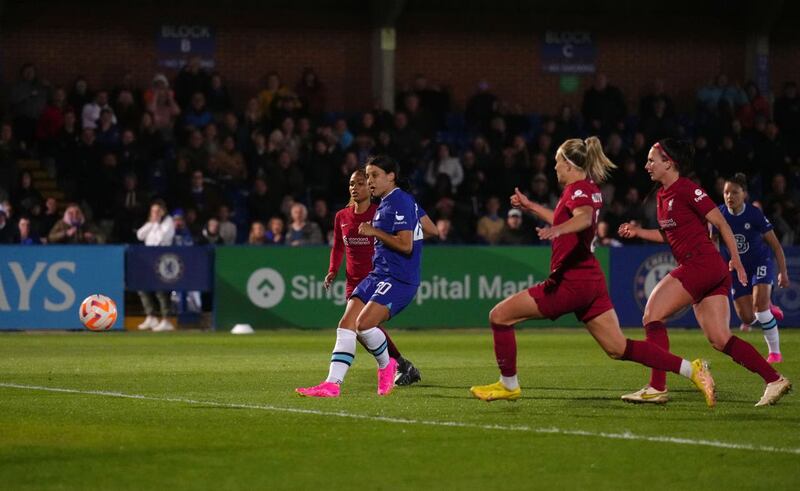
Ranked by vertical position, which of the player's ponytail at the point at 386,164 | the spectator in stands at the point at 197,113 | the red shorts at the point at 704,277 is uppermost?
the spectator in stands at the point at 197,113

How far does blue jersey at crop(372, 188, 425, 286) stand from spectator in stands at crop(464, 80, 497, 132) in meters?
18.8

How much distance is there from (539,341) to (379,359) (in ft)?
30.4

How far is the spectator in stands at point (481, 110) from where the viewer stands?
103 ft

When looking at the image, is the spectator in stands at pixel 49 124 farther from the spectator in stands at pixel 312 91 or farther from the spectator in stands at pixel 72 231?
the spectator in stands at pixel 312 91

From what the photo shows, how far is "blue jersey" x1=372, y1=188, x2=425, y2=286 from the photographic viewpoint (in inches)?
483

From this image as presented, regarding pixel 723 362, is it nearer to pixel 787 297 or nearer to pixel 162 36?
pixel 787 297

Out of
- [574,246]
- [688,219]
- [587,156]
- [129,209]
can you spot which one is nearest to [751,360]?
[688,219]

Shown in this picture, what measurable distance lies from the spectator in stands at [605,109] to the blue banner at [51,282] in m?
12.2

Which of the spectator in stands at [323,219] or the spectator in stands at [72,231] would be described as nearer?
the spectator in stands at [72,231]

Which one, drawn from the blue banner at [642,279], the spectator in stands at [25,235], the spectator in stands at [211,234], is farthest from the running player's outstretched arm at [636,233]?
the spectator in stands at [25,235]

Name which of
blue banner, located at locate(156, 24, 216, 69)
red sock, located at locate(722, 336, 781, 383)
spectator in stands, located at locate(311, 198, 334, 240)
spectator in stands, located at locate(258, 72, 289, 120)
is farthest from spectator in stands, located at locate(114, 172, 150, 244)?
red sock, located at locate(722, 336, 781, 383)

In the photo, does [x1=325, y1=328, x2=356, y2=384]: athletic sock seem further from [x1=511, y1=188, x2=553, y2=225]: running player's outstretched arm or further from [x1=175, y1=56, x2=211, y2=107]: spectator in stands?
[x1=175, y1=56, x2=211, y2=107]: spectator in stands

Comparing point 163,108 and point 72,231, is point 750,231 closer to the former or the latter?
point 72,231

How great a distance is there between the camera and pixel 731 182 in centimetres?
1694
